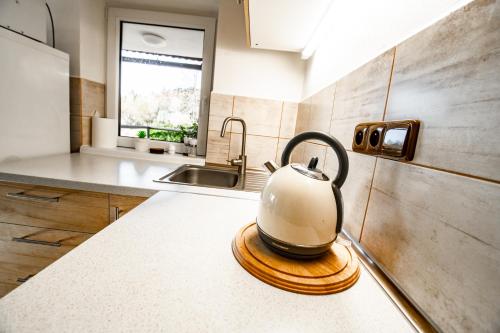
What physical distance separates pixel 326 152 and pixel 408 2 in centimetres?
47

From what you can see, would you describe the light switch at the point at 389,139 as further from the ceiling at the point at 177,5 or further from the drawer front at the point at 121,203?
the ceiling at the point at 177,5

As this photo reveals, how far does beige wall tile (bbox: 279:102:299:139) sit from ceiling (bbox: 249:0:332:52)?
1.20 ft

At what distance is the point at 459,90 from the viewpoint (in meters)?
0.31

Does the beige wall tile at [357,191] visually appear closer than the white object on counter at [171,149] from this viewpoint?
Yes

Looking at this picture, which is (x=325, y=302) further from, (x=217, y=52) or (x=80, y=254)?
(x=217, y=52)

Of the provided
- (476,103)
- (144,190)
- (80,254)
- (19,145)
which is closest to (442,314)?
(476,103)

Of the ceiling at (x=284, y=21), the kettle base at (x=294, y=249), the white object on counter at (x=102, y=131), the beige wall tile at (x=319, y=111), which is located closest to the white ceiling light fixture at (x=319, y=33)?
the ceiling at (x=284, y=21)

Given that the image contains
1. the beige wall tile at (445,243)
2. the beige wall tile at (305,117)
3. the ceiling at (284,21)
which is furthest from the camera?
the beige wall tile at (305,117)

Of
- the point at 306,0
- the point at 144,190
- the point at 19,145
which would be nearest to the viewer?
the point at 306,0

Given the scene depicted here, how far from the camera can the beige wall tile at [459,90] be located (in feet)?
0.88

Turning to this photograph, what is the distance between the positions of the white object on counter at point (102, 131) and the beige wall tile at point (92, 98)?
0.08 metres

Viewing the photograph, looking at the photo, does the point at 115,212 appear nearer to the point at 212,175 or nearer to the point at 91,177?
the point at 91,177

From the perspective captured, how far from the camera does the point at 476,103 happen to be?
28 centimetres

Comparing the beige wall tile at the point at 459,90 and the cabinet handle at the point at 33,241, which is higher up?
the beige wall tile at the point at 459,90
